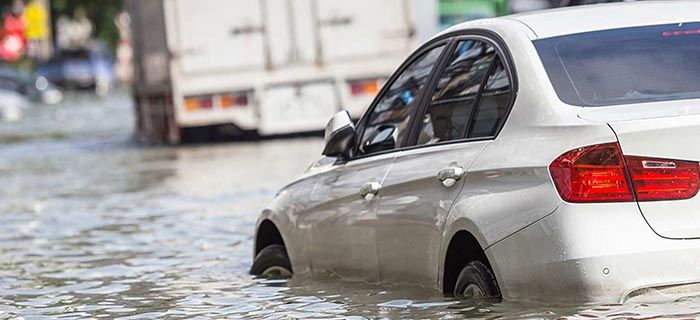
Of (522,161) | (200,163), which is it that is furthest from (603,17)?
(200,163)

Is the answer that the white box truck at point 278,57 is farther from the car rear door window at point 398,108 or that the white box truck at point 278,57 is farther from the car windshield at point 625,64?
the car windshield at point 625,64

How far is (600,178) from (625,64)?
74 cm

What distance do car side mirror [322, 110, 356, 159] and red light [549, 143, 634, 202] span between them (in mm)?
1871

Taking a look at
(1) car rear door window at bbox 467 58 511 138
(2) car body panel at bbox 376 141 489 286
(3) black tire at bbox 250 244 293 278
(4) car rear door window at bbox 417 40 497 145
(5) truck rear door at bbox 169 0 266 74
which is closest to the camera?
(1) car rear door window at bbox 467 58 511 138

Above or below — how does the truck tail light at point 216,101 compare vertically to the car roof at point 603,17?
below

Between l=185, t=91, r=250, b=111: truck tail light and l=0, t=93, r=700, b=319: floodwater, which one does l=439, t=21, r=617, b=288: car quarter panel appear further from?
l=185, t=91, r=250, b=111: truck tail light

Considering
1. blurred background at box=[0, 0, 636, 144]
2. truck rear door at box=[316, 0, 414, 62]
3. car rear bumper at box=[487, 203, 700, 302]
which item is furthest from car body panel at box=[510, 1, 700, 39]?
truck rear door at box=[316, 0, 414, 62]

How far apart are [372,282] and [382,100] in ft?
2.71

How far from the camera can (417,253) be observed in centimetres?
703

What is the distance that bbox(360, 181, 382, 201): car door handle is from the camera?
7.42m

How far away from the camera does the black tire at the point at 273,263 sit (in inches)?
346

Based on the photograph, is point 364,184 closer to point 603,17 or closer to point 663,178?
point 603,17

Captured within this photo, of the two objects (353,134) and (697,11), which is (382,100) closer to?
(353,134)

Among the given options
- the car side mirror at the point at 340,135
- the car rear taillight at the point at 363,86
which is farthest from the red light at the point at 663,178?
the car rear taillight at the point at 363,86
